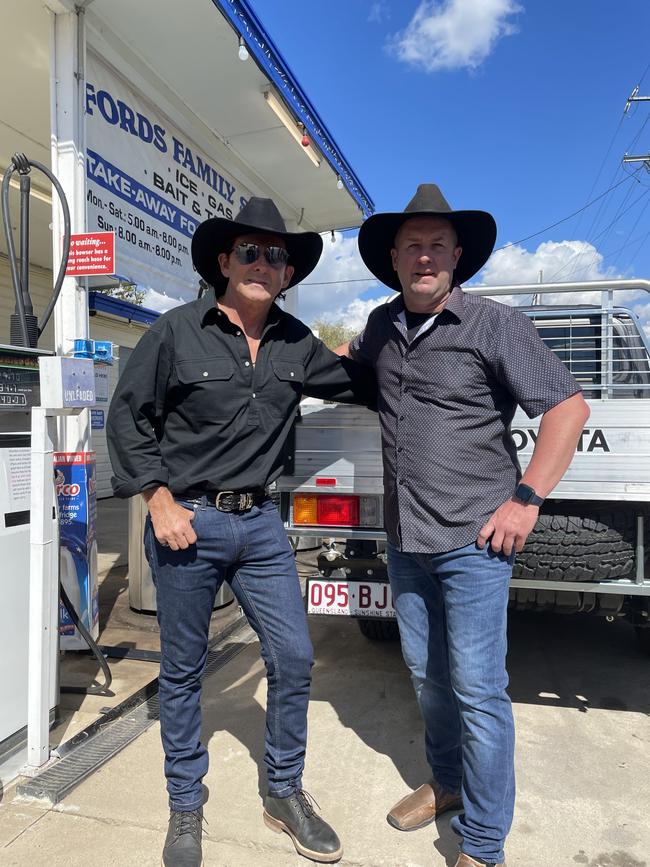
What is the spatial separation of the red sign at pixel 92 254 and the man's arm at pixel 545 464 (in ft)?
9.65

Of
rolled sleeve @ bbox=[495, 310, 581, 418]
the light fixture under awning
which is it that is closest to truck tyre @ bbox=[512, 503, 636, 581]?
rolled sleeve @ bbox=[495, 310, 581, 418]

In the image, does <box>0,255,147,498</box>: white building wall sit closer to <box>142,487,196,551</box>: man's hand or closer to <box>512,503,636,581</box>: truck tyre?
<box>142,487,196,551</box>: man's hand

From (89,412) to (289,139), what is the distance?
392 centimetres

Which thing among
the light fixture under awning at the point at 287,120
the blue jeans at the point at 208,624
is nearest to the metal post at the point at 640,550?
the blue jeans at the point at 208,624

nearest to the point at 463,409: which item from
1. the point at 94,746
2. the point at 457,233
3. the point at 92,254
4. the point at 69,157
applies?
the point at 457,233

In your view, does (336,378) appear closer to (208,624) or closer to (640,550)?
(208,624)

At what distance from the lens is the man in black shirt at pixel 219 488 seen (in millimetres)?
2119

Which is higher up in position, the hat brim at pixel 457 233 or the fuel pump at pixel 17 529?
the hat brim at pixel 457 233

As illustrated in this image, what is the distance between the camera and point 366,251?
2.45m

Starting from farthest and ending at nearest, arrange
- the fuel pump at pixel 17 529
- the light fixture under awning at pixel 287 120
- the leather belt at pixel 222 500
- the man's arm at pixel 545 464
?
the light fixture under awning at pixel 287 120, the fuel pump at pixel 17 529, the leather belt at pixel 222 500, the man's arm at pixel 545 464

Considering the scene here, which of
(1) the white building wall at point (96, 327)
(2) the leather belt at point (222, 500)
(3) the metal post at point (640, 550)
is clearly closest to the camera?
(2) the leather belt at point (222, 500)

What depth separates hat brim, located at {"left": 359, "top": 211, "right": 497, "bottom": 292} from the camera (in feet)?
7.13

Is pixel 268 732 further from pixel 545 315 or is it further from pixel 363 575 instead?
pixel 545 315

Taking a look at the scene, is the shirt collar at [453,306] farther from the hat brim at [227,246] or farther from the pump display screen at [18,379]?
the pump display screen at [18,379]
